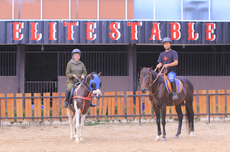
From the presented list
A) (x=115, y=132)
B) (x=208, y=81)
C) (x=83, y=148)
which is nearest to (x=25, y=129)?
(x=115, y=132)

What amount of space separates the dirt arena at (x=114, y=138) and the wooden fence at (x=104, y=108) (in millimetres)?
394

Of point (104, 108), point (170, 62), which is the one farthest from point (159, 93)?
point (104, 108)

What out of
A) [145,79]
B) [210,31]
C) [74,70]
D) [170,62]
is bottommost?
[145,79]

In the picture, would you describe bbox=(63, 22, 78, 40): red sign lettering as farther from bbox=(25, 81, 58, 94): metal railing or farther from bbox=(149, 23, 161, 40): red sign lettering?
bbox=(149, 23, 161, 40): red sign lettering

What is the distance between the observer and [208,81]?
53.9 ft

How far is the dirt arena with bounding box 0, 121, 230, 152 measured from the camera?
729 cm

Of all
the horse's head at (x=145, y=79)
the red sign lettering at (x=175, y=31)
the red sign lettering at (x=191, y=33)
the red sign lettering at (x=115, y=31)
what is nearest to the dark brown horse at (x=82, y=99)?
the horse's head at (x=145, y=79)

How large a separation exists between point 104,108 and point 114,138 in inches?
119

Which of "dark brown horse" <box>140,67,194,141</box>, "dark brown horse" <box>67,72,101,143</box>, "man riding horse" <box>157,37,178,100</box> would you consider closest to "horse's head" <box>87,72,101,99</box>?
"dark brown horse" <box>67,72,101,143</box>

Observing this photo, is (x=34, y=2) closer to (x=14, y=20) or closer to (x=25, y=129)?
(x=14, y=20)

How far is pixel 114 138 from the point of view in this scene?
916cm

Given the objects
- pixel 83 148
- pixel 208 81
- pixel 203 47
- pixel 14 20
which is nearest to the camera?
pixel 83 148

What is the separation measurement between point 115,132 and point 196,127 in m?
3.38

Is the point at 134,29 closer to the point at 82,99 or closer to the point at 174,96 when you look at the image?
the point at 174,96
